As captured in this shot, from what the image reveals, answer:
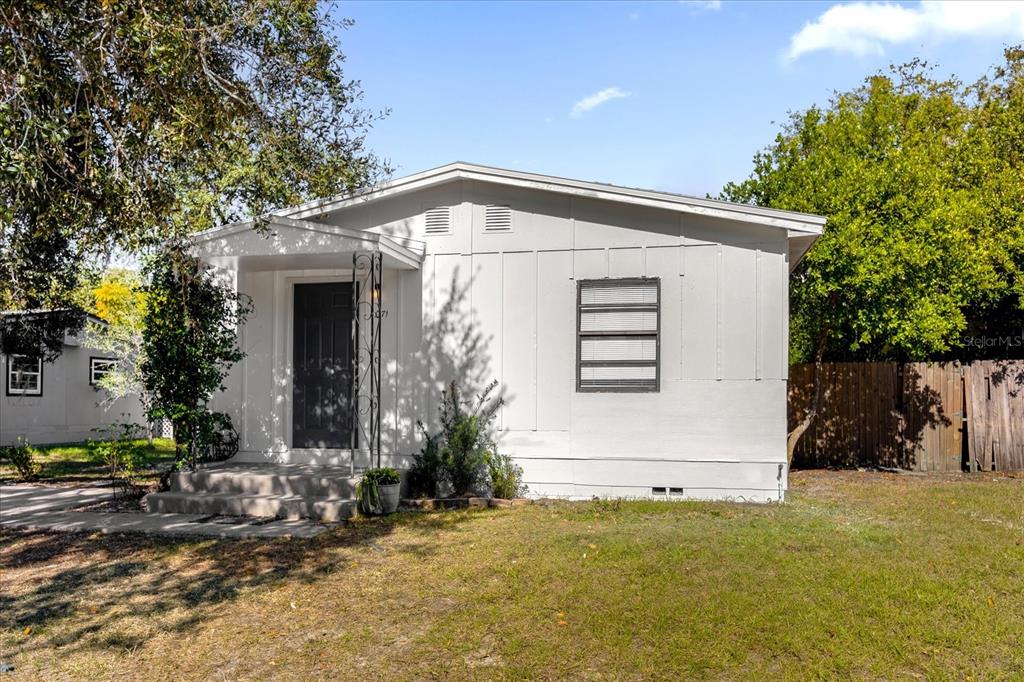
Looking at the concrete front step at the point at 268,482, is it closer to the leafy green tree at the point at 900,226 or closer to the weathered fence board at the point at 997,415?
the leafy green tree at the point at 900,226

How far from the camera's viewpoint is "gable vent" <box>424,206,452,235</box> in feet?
31.8

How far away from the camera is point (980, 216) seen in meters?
14.0

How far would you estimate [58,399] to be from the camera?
20906 mm

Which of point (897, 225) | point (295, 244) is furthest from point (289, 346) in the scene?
point (897, 225)

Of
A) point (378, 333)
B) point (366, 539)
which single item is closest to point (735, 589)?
point (366, 539)

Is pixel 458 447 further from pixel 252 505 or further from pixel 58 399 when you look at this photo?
pixel 58 399

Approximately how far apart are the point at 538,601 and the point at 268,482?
4573 millimetres

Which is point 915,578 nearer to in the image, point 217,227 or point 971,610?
point 971,610

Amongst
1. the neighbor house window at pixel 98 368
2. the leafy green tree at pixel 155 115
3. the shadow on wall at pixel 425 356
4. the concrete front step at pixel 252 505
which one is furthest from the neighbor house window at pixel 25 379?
the shadow on wall at pixel 425 356

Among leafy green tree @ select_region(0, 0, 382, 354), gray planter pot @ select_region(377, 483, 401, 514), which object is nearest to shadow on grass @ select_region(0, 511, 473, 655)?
gray planter pot @ select_region(377, 483, 401, 514)

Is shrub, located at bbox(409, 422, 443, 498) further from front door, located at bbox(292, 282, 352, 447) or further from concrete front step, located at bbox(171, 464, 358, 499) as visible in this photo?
front door, located at bbox(292, 282, 352, 447)

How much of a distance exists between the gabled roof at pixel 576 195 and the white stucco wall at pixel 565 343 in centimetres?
20

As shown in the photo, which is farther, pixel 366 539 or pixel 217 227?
pixel 217 227

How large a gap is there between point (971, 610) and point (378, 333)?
663cm
